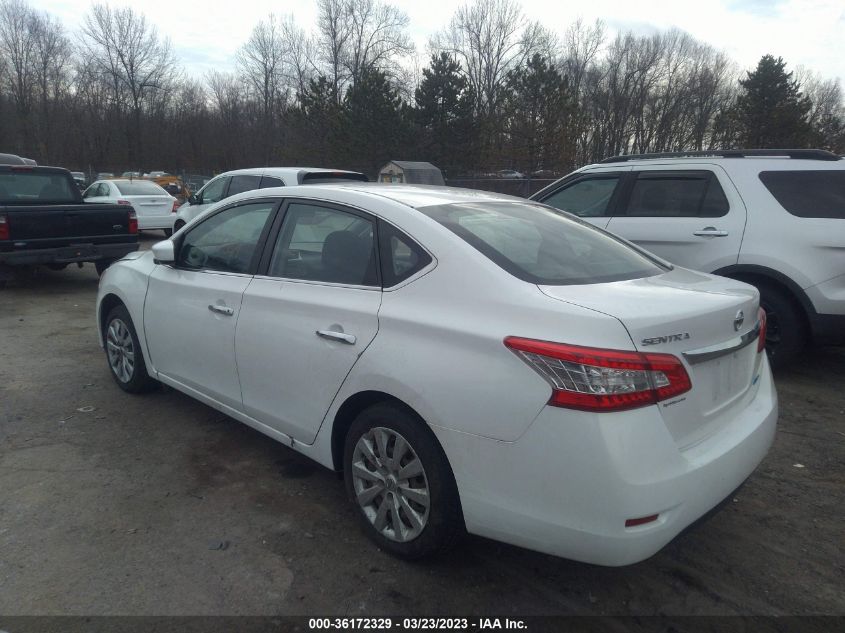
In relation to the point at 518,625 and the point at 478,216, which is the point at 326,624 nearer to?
the point at 518,625

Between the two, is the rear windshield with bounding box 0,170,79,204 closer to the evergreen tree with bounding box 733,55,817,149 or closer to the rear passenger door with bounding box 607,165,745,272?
the rear passenger door with bounding box 607,165,745,272

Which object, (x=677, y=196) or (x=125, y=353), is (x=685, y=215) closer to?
(x=677, y=196)

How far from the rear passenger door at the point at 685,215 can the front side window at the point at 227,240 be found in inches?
147

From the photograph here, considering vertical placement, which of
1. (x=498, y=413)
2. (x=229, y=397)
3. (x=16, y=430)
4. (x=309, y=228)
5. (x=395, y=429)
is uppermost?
(x=309, y=228)

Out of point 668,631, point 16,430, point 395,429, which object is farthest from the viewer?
point 16,430

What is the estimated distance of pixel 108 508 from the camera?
3.26m

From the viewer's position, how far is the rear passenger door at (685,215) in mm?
5352

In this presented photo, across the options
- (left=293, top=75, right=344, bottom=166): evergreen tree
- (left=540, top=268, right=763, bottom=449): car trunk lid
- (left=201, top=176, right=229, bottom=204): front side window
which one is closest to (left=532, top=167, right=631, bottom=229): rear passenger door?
(left=540, top=268, right=763, bottom=449): car trunk lid

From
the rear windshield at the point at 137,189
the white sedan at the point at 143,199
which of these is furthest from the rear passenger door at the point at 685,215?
the rear windshield at the point at 137,189

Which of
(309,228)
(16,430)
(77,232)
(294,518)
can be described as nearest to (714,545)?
(294,518)

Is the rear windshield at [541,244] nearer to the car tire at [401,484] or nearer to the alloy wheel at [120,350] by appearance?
the car tire at [401,484]

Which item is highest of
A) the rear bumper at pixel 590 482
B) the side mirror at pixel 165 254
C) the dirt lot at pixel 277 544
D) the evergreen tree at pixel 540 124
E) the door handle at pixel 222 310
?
the evergreen tree at pixel 540 124

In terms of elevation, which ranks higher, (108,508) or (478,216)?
(478,216)

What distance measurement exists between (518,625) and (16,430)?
370cm
